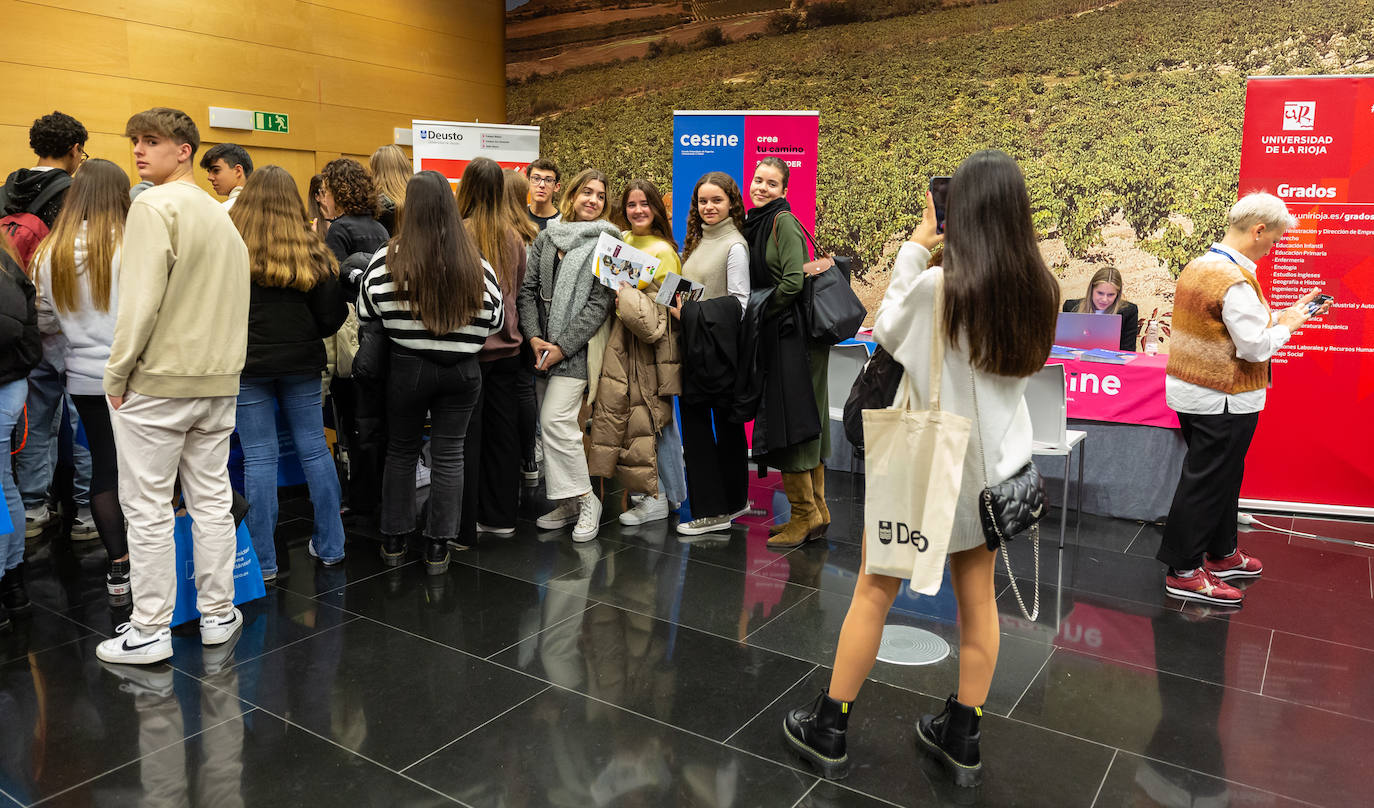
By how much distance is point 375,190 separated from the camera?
162 inches

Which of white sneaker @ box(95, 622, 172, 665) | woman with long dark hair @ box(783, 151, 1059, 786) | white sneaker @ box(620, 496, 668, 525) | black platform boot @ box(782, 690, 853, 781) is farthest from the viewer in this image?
white sneaker @ box(620, 496, 668, 525)

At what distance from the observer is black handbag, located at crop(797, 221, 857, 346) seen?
3807 millimetres

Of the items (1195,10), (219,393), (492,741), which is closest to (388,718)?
→ (492,741)

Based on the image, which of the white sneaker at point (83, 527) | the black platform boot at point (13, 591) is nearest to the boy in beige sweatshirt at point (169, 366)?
the black platform boot at point (13, 591)

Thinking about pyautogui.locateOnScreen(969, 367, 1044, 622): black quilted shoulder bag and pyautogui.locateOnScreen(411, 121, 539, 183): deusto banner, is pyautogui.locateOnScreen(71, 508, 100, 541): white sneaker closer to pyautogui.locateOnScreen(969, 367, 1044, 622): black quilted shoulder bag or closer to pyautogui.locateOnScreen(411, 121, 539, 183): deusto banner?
pyautogui.locateOnScreen(411, 121, 539, 183): deusto banner

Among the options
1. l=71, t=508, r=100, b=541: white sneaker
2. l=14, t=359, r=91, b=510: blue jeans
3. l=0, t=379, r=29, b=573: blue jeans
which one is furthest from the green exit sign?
l=0, t=379, r=29, b=573: blue jeans

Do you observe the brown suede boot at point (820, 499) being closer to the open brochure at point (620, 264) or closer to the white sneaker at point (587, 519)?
the white sneaker at point (587, 519)

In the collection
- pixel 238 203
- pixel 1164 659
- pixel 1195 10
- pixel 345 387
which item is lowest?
pixel 1164 659

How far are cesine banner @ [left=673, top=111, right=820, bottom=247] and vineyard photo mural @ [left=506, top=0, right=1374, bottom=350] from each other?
234 cm

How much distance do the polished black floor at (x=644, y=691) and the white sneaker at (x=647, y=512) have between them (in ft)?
1.51

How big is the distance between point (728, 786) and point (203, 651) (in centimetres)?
175

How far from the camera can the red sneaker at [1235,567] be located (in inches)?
146

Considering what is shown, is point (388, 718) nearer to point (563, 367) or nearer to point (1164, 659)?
point (563, 367)

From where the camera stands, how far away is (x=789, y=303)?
3830 millimetres
